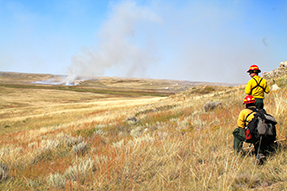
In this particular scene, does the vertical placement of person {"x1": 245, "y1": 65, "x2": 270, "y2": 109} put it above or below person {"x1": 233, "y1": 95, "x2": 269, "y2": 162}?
above

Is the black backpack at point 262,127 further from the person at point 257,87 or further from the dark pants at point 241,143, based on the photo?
the person at point 257,87

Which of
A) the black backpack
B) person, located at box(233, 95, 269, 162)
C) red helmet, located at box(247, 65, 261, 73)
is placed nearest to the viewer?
the black backpack

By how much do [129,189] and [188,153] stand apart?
4.37 feet

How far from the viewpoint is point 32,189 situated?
8.87 feet

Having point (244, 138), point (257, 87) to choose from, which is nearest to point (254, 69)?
point (257, 87)

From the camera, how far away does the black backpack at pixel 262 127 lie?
9.61 feet

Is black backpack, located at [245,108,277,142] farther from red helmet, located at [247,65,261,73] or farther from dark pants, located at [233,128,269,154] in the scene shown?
red helmet, located at [247,65,261,73]

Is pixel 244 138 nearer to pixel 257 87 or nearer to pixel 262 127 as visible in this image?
pixel 262 127

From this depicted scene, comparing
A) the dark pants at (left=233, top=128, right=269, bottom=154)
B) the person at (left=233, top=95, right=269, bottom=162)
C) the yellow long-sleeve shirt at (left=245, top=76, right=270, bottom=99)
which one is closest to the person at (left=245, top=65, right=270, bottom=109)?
the yellow long-sleeve shirt at (left=245, top=76, right=270, bottom=99)

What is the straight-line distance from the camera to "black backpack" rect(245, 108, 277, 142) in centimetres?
293

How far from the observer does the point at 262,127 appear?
294 cm

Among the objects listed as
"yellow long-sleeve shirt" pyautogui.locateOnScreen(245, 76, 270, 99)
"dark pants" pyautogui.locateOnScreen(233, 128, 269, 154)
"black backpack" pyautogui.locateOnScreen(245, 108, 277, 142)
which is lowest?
"dark pants" pyautogui.locateOnScreen(233, 128, 269, 154)

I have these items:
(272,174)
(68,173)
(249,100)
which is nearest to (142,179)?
(68,173)

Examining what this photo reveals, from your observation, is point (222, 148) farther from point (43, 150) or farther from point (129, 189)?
point (43, 150)
